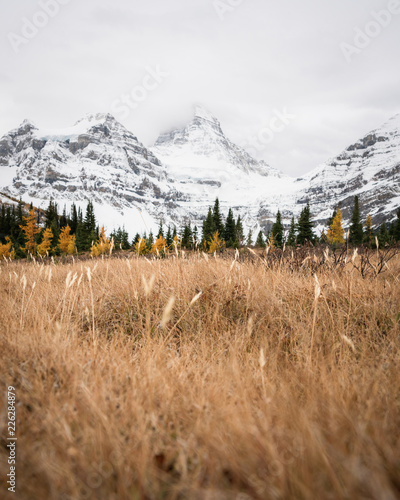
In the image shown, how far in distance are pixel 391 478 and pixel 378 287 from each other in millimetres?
2937

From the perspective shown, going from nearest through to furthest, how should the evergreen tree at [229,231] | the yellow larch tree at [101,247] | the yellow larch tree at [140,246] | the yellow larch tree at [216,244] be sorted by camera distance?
the yellow larch tree at [101,247]
the yellow larch tree at [140,246]
the yellow larch tree at [216,244]
the evergreen tree at [229,231]

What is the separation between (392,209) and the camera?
192250 mm

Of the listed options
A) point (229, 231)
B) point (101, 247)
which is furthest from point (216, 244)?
point (229, 231)

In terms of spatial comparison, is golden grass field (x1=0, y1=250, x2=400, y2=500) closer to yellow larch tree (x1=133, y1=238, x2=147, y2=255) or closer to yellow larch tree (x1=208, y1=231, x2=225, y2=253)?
yellow larch tree (x1=133, y1=238, x2=147, y2=255)

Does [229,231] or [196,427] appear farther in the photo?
[229,231]

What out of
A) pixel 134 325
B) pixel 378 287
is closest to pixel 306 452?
pixel 134 325

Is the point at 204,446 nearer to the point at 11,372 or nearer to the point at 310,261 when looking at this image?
the point at 11,372

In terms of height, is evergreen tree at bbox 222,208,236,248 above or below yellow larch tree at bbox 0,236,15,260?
above

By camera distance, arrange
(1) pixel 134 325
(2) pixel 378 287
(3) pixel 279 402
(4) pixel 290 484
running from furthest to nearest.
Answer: (2) pixel 378 287
(1) pixel 134 325
(3) pixel 279 402
(4) pixel 290 484

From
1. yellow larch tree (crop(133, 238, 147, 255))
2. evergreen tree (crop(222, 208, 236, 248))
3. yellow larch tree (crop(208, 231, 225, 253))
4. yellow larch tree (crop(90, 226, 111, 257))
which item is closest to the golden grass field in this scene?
yellow larch tree (crop(90, 226, 111, 257))

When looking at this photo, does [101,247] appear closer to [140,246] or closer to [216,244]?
[140,246]

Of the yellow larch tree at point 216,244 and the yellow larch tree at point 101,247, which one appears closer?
the yellow larch tree at point 101,247

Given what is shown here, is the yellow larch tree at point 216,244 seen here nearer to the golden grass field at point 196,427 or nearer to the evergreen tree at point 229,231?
the evergreen tree at point 229,231

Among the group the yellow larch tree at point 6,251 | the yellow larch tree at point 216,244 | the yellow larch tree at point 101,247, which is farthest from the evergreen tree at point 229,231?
the yellow larch tree at point 6,251
